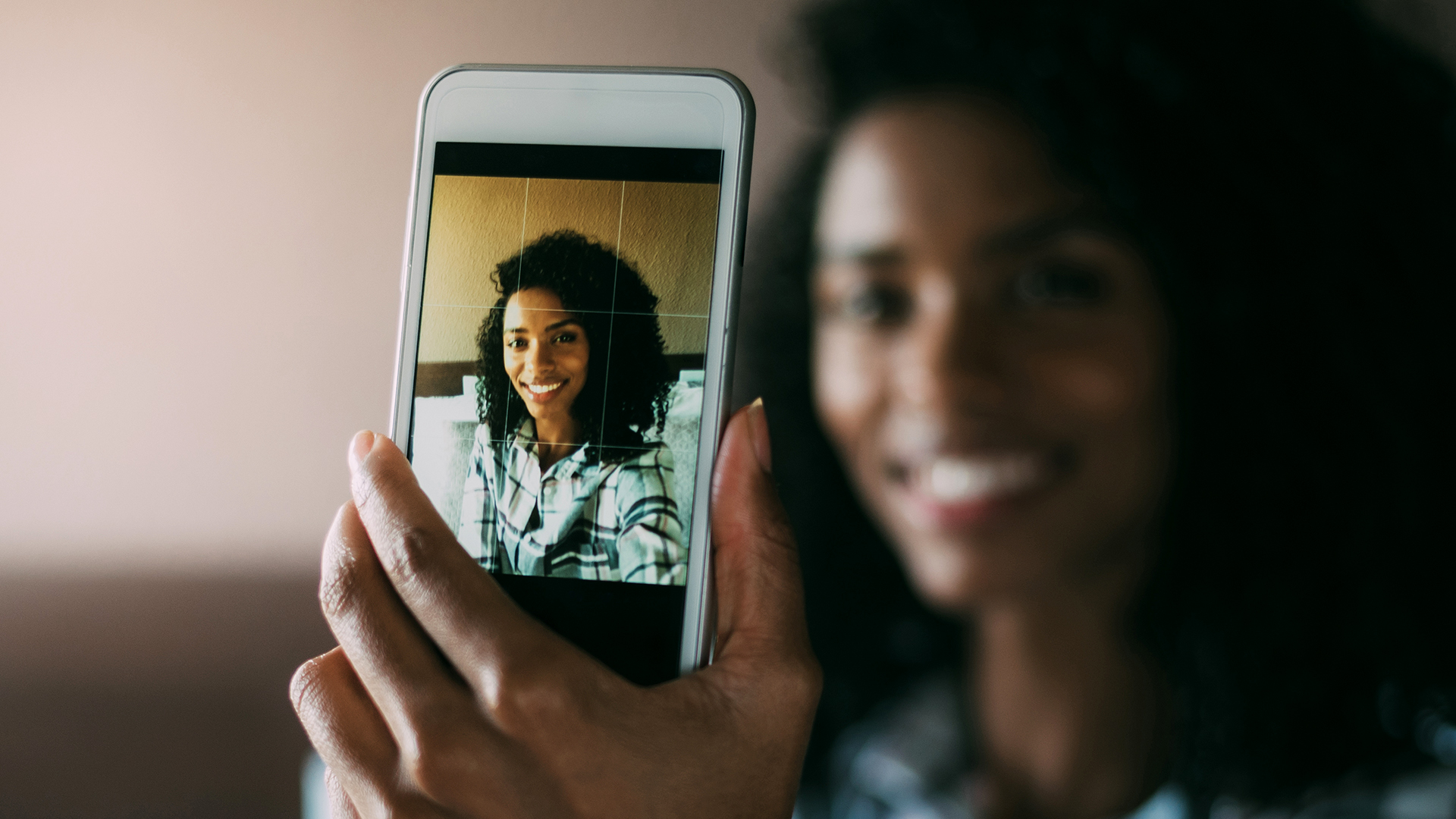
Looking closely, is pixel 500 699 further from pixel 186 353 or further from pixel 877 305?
pixel 186 353

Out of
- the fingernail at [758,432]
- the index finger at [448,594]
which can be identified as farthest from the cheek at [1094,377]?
the index finger at [448,594]

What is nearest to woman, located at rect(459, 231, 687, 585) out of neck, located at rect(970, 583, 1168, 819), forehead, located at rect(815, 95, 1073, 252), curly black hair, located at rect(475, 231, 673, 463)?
curly black hair, located at rect(475, 231, 673, 463)

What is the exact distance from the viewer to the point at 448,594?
0.31m

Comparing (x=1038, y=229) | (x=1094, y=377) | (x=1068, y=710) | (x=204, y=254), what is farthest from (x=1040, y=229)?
(x=204, y=254)

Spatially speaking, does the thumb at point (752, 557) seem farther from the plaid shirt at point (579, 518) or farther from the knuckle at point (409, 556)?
the knuckle at point (409, 556)

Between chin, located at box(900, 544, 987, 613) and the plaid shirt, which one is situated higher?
the plaid shirt

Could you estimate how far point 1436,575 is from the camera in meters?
0.52

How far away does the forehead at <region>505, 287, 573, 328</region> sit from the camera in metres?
0.39

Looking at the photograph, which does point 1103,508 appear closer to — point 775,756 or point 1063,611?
point 1063,611

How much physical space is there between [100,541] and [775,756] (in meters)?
0.70

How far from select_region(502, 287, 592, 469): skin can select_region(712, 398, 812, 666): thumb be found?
75mm

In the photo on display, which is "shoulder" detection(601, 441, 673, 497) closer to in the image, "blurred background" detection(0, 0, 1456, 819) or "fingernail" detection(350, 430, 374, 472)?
"fingernail" detection(350, 430, 374, 472)

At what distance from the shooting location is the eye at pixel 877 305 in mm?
557

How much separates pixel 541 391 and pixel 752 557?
0.13 meters
